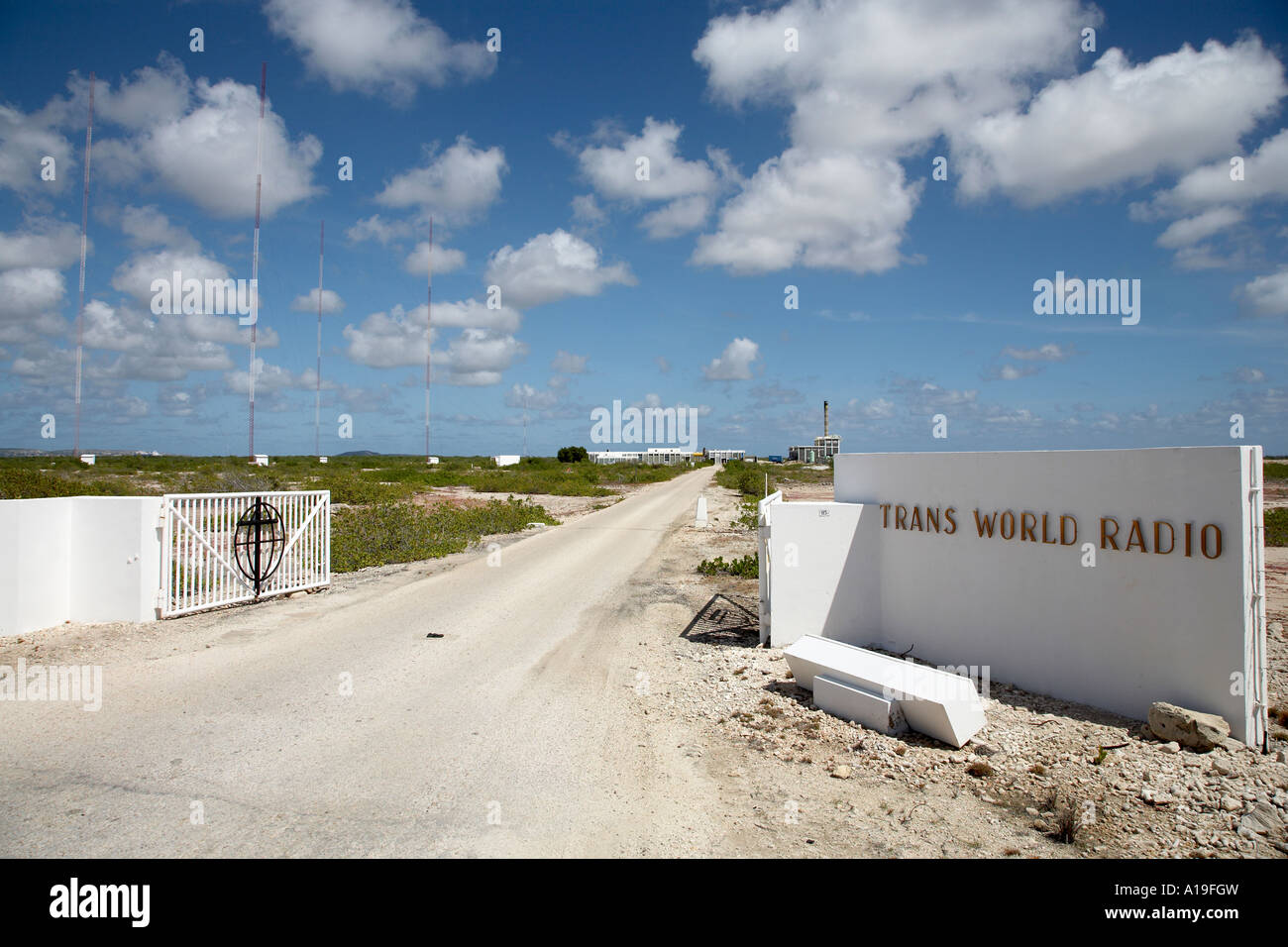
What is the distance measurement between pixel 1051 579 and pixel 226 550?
1180 centimetres

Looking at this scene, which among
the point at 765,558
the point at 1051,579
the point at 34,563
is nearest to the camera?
the point at 1051,579

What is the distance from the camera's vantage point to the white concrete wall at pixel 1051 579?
226 inches

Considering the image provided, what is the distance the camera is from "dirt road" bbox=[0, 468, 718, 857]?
4.46 m

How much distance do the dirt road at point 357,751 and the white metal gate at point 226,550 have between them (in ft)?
3.35

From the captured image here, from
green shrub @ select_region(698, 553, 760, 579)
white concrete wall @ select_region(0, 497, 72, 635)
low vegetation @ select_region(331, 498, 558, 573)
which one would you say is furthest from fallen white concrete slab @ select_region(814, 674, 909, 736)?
low vegetation @ select_region(331, 498, 558, 573)

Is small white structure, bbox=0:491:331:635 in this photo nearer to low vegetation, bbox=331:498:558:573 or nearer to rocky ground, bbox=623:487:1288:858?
low vegetation, bbox=331:498:558:573

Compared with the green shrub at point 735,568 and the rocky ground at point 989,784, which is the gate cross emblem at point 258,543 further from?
the green shrub at point 735,568

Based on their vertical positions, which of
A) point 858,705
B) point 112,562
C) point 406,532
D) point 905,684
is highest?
point 112,562

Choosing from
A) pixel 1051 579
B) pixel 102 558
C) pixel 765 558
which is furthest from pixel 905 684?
pixel 102 558

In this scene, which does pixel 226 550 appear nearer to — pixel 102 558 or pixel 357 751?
pixel 102 558

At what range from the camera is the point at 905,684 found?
248 inches

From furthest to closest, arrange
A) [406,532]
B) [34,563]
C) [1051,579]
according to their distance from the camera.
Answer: [406,532] < [34,563] < [1051,579]

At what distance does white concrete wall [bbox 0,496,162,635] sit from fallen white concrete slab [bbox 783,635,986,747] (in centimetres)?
897
